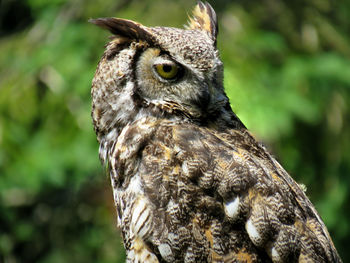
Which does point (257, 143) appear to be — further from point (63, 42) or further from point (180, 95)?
point (63, 42)

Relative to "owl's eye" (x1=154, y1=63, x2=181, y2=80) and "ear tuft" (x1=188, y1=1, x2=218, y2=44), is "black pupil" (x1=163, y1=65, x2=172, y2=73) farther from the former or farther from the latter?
"ear tuft" (x1=188, y1=1, x2=218, y2=44)

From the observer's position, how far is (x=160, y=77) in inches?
90.7

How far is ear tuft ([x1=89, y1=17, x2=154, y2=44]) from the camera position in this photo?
2.29m

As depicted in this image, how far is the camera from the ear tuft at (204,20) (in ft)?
8.30

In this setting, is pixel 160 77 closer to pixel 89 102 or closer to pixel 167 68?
pixel 167 68

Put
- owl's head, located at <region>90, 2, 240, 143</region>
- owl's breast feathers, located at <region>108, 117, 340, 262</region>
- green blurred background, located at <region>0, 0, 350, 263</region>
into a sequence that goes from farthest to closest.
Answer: green blurred background, located at <region>0, 0, 350, 263</region> < owl's head, located at <region>90, 2, 240, 143</region> < owl's breast feathers, located at <region>108, 117, 340, 262</region>

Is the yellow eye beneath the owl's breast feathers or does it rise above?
above

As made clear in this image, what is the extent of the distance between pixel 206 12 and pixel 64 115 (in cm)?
180

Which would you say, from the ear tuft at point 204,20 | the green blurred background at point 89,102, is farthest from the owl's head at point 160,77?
the green blurred background at point 89,102

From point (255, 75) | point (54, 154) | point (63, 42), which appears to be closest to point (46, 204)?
point (54, 154)

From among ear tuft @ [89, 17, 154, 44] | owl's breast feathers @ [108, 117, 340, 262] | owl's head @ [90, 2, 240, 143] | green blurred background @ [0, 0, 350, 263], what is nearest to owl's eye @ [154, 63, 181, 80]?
owl's head @ [90, 2, 240, 143]

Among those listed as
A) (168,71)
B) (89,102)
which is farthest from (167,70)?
(89,102)

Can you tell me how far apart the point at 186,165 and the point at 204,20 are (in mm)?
787

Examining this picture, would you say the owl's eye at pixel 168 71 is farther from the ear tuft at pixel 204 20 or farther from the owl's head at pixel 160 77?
the ear tuft at pixel 204 20
